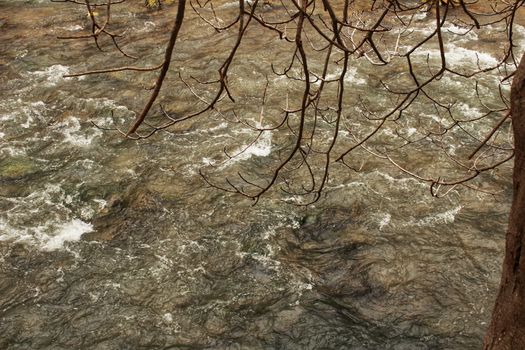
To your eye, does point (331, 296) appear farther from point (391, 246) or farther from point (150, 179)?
point (150, 179)

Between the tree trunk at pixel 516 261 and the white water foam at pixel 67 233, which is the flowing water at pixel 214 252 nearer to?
the white water foam at pixel 67 233

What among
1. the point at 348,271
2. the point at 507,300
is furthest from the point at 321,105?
the point at 507,300

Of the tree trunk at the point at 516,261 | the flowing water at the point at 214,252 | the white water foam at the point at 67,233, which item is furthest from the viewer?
the white water foam at the point at 67,233

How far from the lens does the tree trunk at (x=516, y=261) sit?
2.12 metres

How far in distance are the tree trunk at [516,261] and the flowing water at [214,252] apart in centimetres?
212

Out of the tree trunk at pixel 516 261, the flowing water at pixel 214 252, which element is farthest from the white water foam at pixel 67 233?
the tree trunk at pixel 516 261

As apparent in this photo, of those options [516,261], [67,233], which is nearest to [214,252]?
[67,233]

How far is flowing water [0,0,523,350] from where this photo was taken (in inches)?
182

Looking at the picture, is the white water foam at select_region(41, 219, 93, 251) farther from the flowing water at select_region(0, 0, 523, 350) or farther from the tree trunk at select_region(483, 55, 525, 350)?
the tree trunk at select_region(483, 55, 525, 350)

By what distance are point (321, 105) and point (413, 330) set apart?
3.81 metres

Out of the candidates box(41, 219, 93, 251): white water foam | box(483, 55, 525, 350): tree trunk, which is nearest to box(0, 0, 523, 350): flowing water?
box(41, 219, 93, 251): white water foam

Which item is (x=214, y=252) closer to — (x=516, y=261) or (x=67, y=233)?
(x=67, y=233)

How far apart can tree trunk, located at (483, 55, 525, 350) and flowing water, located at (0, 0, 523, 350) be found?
83.6 inches

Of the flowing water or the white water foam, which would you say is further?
the white water foam
